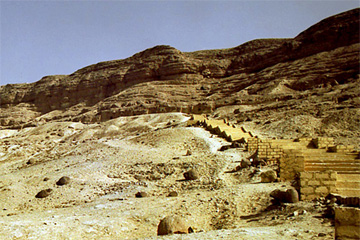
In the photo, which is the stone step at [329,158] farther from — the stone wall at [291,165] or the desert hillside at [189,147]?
the stone wall at [291,165]

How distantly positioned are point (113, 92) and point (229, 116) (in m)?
32.0

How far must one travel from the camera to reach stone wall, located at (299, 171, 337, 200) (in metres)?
7.33

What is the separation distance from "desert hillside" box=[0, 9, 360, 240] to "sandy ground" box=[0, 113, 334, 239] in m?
0.04

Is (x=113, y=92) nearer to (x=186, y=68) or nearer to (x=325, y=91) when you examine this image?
(x=186, y=68)

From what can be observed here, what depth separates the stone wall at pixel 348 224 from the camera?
4.79m

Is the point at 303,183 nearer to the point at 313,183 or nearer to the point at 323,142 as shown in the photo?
the point at 313,183

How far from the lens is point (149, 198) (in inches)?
383

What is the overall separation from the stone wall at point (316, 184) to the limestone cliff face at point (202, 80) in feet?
63.6

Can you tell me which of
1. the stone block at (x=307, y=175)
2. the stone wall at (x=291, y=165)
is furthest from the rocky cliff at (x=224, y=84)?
the stone block at (x=307, y=175)

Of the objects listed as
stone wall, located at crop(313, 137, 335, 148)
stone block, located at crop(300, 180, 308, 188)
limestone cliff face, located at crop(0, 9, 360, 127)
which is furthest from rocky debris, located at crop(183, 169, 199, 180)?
limestone cliff face, located at crop(0, 9, 360, 127)

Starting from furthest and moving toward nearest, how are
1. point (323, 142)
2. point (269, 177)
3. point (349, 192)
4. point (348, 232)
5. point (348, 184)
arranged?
point (323, 142) → point (269, 177) → point (348, 184) → point (349, 192) → point (348, 232)

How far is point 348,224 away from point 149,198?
6.00 m

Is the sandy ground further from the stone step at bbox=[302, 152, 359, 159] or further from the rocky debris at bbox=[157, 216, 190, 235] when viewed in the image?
the stone step at bbox=[302, 152, 359, 159]

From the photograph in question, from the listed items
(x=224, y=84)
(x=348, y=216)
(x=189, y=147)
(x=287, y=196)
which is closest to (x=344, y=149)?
(x=287, y=196)
